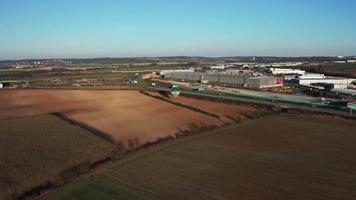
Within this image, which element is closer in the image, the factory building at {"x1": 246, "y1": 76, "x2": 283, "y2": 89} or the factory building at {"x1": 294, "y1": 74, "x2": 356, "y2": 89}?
the factory building at {"x1": 294, "y1": 74, "x2": 356, "y2": 89}

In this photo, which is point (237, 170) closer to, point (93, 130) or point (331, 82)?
point (93, 130)

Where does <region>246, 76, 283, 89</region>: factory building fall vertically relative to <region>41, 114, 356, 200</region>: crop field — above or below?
above

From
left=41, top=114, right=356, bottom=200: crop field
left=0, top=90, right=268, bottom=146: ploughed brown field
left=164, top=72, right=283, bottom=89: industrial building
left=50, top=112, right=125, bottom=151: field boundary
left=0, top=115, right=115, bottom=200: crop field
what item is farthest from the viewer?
left=164, top=72, right=283, bottom=89: industrial building

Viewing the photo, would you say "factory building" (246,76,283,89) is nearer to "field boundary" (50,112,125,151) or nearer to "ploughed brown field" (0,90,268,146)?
"ploughed brown field" (0,90,268,146)

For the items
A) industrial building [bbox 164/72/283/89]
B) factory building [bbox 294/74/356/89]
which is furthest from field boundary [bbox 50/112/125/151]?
factory building [bbox 294/74/356/89]

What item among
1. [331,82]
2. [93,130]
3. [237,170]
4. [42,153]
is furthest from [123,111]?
[331,82]

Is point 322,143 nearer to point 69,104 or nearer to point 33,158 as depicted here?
point 33,158

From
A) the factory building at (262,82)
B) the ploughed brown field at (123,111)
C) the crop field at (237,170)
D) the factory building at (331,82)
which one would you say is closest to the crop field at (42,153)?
the crop field at (237,170)

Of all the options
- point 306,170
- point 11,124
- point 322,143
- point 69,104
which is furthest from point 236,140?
point 69,104
